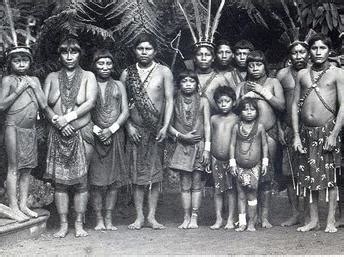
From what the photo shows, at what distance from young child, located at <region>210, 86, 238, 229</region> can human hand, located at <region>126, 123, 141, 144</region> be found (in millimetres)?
759

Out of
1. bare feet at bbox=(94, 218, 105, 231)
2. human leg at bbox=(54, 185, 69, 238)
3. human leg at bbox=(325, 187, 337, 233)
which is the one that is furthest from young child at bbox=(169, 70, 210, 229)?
human leg at bbox=(325, 187, 337, 233)

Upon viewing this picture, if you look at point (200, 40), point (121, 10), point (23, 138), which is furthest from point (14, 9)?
point (200, 40)

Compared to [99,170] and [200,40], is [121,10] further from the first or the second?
[99,170]

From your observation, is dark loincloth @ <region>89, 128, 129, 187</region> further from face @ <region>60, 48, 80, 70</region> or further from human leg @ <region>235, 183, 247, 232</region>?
human leg @ <region>235, 183, 247, 232</region>

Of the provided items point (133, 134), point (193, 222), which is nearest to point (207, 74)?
point (133, 134)

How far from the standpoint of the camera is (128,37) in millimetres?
7043

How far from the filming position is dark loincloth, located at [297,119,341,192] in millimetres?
6023

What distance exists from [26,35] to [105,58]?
0.80m

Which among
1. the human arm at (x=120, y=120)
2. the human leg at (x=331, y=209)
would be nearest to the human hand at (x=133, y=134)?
the human arm at (x=120, y=120)

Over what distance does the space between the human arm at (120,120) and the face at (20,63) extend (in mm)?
945

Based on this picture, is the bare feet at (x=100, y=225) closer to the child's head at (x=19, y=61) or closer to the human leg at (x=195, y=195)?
the human leg at (x=195, y=195)

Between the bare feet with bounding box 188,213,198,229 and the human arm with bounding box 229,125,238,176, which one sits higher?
the human arm with bounding box 229,125,238,176

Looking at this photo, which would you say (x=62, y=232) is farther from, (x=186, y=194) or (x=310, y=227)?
(x=310, y=227)

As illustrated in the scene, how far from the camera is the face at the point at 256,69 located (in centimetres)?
636
